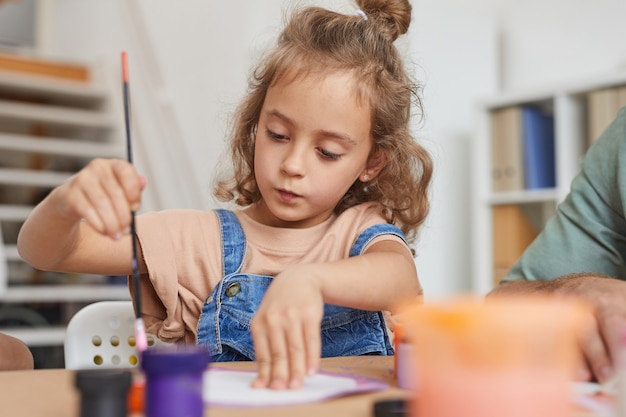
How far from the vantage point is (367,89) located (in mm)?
1135

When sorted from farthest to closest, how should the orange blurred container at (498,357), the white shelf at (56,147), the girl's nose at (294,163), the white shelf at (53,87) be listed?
the white shelf at (53,87), the white shelf at (56,147), the girl's nose at (294,163), the orange blurred container at (498,357)

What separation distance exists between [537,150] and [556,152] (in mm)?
86

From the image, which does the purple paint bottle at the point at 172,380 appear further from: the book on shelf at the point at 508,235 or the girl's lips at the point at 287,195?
the book on shelf at the point at 508,235

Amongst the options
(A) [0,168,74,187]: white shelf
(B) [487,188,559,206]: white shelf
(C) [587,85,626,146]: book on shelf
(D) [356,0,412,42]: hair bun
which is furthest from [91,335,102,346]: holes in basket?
(A) [0,168,74,187]: white shelf

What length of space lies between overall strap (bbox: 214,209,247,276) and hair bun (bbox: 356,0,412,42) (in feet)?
1.35

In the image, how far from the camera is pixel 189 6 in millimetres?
3551

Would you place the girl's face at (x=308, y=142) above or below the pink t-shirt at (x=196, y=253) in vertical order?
above

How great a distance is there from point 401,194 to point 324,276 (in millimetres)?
512

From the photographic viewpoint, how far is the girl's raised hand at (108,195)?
0.64 metres

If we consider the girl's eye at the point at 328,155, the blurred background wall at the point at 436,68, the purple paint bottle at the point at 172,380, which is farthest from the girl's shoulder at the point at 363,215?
the blurred background wall at the point at 436,68

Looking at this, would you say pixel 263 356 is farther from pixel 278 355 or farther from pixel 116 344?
pixel 116 344

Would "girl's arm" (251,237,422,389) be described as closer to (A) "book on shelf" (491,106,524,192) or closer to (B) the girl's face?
(B) the girl's face

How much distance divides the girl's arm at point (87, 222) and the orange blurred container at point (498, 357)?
34cm

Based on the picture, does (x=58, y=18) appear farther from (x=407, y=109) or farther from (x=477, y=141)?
(x=407, y=109)
